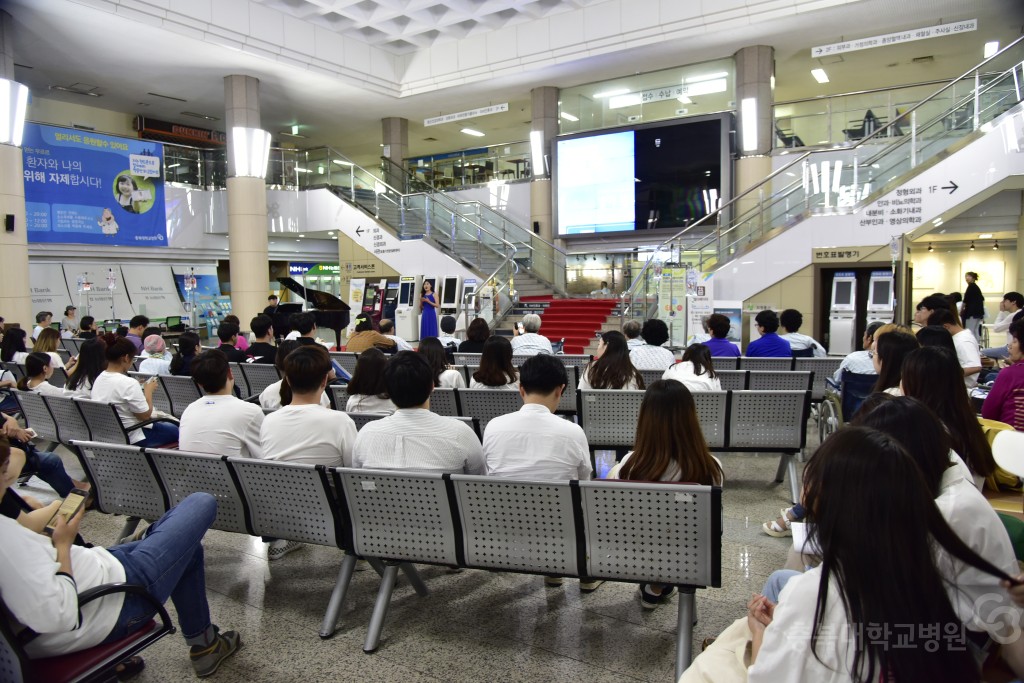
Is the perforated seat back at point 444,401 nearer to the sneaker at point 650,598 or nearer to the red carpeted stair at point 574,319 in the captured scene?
the sneaker at point 650,598

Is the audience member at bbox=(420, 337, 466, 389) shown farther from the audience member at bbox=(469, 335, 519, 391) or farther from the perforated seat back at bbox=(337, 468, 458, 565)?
the perforated seat back at bbox=(337, 468, 458, 565)

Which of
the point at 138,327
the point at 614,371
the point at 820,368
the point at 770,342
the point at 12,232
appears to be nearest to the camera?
the point at 614,371

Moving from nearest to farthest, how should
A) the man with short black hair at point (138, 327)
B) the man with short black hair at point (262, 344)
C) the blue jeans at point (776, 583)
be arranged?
the blue jeans at point (776, 583), the man with short black hair at point (262, 344), the man with short black hair at point (138, 327)

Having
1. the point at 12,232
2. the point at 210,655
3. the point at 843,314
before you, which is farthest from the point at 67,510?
the point at 12,232

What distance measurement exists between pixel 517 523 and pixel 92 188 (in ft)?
54.1

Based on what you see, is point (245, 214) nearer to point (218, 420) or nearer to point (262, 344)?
point (262, 344)

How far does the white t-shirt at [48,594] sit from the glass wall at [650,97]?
15.5 metres

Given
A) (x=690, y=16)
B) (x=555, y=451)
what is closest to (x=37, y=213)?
(x=690, y=16)

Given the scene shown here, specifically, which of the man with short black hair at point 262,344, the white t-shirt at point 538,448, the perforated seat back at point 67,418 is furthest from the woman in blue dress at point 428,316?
the white t-shirt at point 538,448

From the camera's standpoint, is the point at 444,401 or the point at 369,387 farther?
the point at 444,401

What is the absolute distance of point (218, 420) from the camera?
12.0ft

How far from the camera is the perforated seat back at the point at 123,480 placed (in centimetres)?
329

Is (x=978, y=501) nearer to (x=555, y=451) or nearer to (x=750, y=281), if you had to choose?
(x=555, y=451)

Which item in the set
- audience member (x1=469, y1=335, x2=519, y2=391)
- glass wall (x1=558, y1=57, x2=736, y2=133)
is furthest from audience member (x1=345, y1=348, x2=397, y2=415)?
glass wall (x1=558, y1=57, x2=736, y2=133)
